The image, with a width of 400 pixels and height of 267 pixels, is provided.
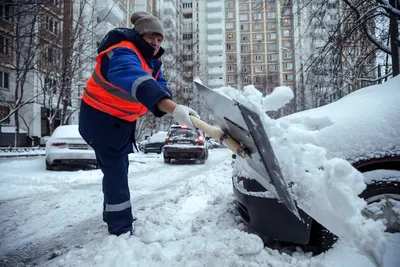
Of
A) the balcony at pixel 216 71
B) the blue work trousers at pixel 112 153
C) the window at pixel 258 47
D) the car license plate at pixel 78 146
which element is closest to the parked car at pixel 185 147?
the car license plate at pixel 78 146

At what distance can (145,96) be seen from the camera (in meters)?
1.43

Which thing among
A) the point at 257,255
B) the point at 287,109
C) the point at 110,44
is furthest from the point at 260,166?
the point at 287,109

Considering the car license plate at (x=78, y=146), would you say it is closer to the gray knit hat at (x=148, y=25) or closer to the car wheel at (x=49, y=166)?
the car wheel at (x=49, y=166)

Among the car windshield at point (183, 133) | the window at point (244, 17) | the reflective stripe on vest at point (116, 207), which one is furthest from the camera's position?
the window at point (244, 17)

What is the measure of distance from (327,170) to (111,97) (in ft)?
5.19

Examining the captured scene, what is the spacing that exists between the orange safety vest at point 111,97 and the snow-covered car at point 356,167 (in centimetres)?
112

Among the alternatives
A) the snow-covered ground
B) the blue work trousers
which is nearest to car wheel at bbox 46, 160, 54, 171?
the snow-covered ground

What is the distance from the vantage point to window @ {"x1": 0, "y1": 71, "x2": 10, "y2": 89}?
22.5m

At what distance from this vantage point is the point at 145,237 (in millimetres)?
2176

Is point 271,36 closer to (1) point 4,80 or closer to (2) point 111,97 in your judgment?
(1) point 4,80

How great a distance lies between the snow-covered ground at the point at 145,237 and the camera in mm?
1765

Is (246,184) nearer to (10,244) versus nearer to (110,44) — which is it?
(110,44)

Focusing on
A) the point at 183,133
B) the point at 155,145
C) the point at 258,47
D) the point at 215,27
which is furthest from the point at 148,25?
the point at 258,47

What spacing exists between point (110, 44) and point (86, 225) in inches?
72.2
